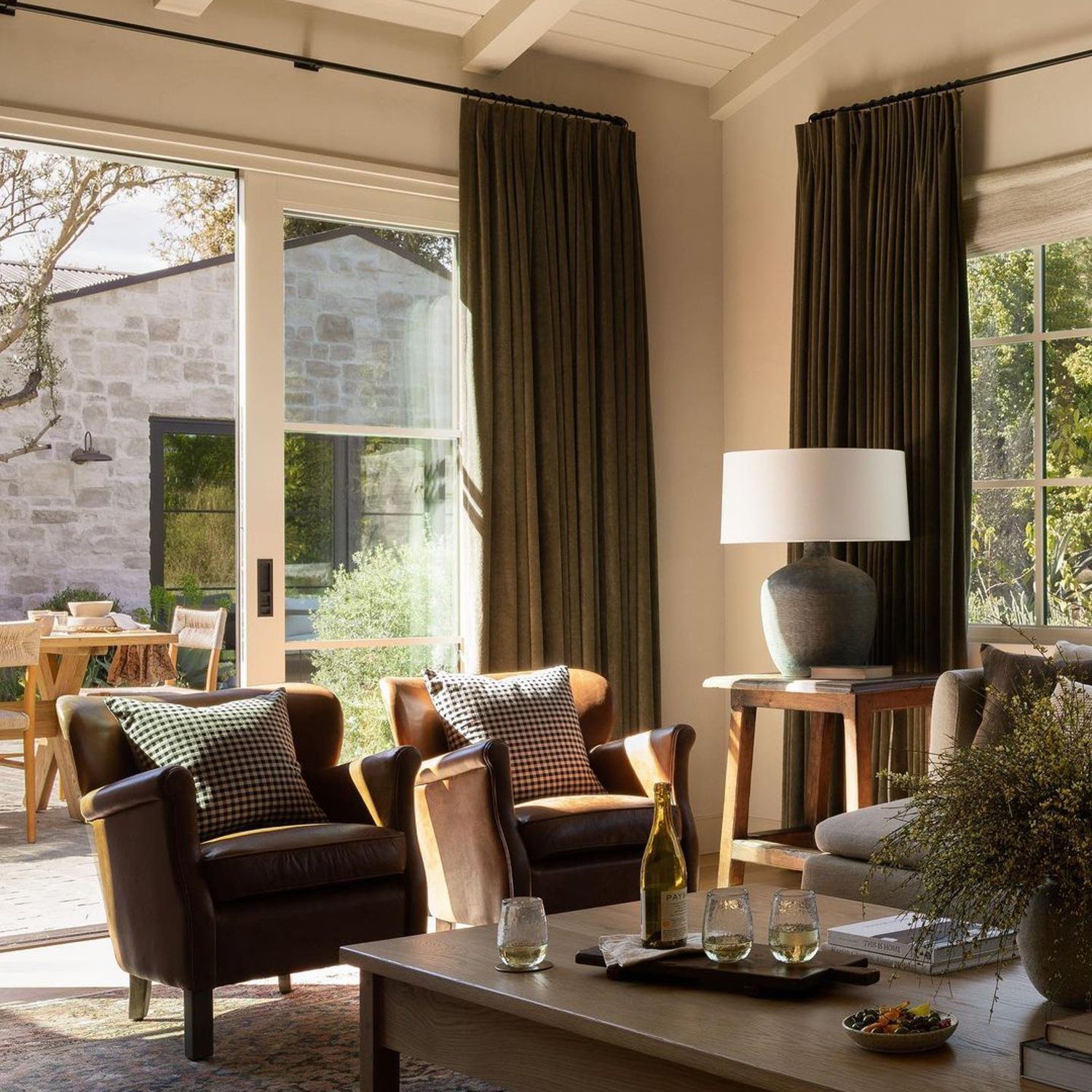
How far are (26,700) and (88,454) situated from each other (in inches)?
137

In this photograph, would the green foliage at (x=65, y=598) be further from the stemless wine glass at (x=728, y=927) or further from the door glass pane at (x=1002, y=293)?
the stemless wine glass at (x=728, y=927)

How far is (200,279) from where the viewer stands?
9.65 meters

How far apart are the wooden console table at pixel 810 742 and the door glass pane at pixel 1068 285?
1277mm

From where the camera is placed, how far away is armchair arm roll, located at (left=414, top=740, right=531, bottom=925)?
3.81 metres

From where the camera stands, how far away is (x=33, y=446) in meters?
9.23

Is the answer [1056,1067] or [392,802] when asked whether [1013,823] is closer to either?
[1056,1067]

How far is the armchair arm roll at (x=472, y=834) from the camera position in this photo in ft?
12.5

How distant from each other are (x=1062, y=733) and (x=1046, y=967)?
1.12 ft

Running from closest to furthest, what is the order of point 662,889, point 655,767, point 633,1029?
point 633,1029 → point 662,889 → point 655,767

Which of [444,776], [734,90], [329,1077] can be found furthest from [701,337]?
[329,1077]

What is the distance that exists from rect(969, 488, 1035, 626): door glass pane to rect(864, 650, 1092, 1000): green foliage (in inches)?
114

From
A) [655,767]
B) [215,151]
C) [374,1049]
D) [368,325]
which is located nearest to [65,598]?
[368,325]

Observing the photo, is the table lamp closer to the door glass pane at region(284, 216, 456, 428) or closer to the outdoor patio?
the door glass pane at region(284, 216, 456, 428)

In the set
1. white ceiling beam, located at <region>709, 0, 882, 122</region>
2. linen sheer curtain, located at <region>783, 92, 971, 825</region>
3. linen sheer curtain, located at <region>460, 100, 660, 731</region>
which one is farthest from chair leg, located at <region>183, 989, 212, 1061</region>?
white ceiling beam, located at <region>709, 0, 882, 122</region>
